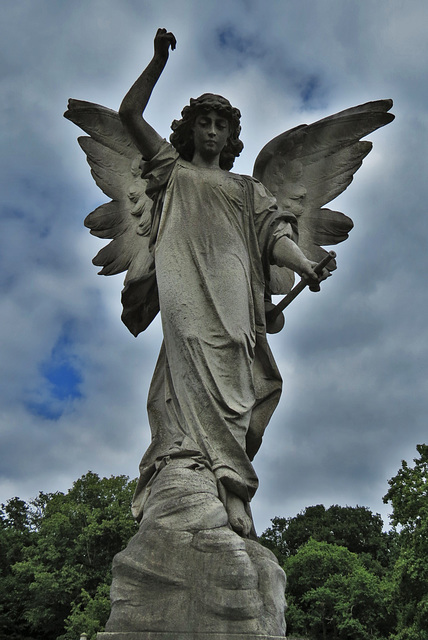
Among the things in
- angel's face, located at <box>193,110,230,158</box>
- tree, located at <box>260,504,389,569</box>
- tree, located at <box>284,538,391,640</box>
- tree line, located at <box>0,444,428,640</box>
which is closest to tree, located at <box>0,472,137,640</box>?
tree line, located at <box>0,444,428,640</box>

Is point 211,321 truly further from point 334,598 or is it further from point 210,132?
point 334,598

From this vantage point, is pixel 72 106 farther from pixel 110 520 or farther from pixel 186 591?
pixel 110 520

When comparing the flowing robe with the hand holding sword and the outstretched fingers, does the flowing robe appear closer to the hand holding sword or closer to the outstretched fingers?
the hand holding sword

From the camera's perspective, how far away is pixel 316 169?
7.43m

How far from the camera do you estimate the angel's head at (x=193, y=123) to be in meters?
6.25

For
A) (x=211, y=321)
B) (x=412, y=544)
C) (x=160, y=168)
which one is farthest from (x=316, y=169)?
(x=412, y=544)

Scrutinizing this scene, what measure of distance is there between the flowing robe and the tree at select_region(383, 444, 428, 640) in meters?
18.7

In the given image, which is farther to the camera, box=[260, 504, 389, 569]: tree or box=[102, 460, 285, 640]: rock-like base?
box=[260, 504, 389, 569]: tree

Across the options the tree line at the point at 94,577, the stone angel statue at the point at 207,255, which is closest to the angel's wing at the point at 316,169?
the stone angel statue at the point at 207,255

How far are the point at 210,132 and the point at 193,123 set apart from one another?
21 centimetres

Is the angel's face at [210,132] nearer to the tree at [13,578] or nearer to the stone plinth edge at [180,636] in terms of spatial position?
the stone plinth edge at [180,636]

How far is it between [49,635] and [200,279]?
3455 cm

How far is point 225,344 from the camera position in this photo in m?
5.50

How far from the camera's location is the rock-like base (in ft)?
13.7
